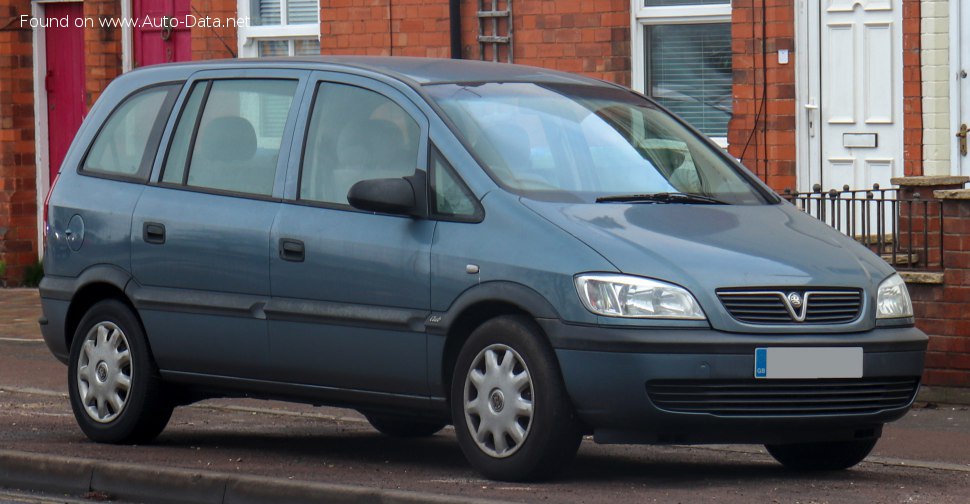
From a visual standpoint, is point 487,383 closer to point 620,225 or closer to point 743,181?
point 620,225

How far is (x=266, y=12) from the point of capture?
17.1m

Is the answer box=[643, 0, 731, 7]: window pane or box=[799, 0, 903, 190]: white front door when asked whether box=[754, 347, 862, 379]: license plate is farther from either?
box=[643, 0, 731, 7]: window pane

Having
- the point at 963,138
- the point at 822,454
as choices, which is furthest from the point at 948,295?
the point at 822,454

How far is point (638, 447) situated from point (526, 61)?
6.64 meters

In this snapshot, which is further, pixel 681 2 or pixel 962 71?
pixel 681 2

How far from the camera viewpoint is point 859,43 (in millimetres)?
13102

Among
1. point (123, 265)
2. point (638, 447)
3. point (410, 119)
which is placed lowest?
point (638, 447)

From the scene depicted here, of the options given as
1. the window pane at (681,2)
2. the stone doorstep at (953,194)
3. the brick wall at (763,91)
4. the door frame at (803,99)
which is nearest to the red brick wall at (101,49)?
the window pane at (681,2)

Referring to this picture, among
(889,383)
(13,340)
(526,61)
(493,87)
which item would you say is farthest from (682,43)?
(889,383)

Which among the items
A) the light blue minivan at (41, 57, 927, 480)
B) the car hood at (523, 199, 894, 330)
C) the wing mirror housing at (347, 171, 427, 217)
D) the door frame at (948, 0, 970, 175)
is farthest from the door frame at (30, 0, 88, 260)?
the car hood at (523, 199, 894, 330)

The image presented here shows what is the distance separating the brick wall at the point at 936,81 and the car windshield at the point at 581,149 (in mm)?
4846

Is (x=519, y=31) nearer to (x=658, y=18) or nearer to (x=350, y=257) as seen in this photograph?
(x=658, y=18)

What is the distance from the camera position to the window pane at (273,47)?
1702cm

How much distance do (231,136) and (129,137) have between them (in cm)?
71
